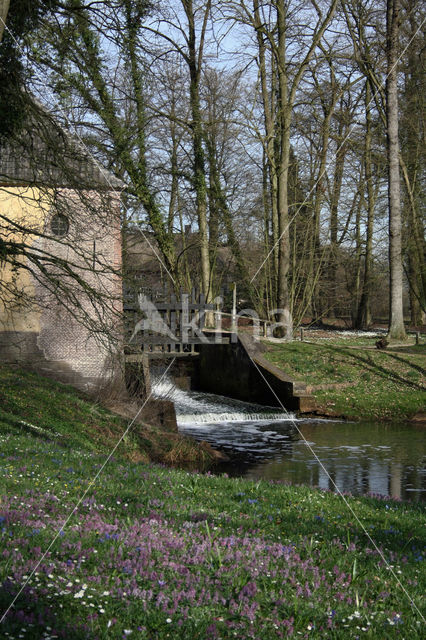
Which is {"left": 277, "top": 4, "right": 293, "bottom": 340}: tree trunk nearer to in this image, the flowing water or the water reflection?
the flowing water

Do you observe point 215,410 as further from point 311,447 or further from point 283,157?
point 283,157

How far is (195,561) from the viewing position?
479cm

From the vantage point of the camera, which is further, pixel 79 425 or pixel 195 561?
pixel 79 425

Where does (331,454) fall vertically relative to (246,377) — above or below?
below

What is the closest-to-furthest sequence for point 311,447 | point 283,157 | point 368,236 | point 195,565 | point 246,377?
1. point 195,565
2. point 311,447
3. point 246,377
4. point 283,157
5. point 368,236

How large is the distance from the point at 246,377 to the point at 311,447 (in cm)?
744

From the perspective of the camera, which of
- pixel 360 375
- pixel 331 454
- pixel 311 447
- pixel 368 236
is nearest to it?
pixel 331 454

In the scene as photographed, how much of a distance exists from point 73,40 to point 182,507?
9448mm

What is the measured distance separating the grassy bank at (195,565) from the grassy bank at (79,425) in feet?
20.2

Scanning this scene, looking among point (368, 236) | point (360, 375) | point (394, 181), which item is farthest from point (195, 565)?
point (368, 236)

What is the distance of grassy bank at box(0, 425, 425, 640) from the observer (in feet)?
12.9

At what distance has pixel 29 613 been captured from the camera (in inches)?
152

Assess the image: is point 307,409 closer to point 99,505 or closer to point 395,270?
point 395,270

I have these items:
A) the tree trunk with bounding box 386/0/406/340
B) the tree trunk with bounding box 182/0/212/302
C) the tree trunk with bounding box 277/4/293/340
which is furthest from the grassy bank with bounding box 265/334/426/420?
the tree trunk with bounding box 182/0/212/302
